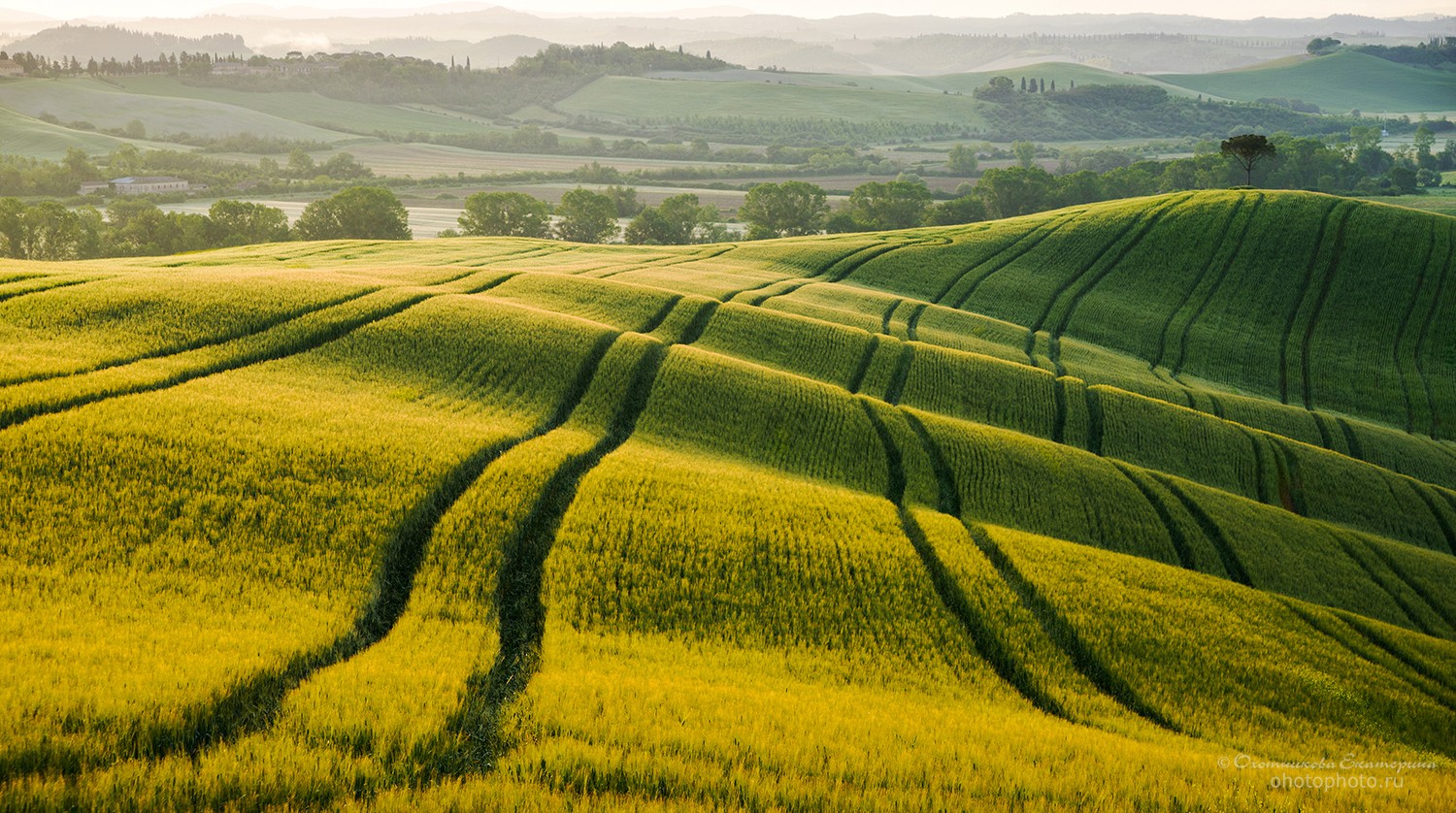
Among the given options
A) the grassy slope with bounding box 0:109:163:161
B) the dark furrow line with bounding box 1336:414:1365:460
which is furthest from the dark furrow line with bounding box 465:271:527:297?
the grassy slope with bounding box 0:109:163:161

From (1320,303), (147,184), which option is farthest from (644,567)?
(147,184)

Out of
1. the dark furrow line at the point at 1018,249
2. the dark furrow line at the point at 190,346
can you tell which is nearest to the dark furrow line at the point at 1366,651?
the dark furrow line at the point at 190,346

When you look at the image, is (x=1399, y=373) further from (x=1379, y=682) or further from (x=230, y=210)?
(x=230, y=210)

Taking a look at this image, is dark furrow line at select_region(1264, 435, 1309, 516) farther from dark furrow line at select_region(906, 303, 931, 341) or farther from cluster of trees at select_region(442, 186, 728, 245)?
cluster of trees at select_region(442, 186, 728, 245)

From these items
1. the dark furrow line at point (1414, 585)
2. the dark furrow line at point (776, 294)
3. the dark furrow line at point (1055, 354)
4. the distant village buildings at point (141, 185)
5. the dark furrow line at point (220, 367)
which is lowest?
the dark furrow line at point (1414, 585)

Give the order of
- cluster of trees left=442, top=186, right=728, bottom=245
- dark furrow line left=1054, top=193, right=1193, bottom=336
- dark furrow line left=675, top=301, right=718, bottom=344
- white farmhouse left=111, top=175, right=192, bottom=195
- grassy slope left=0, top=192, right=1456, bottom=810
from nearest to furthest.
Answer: grassy slope left=0, top=192, right=1456, bottom=810
dark furrow line left=675, top=301, right=718, bottom=344
dark furrow line left=1054, top=193, right=1193, bottom=336
cluster of trees left=442, top=186, right=728, bottom=245
white farmhouse left=111, top=175, right=192, bottom=195

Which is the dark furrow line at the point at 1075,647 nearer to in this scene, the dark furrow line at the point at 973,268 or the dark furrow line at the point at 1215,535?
the dark furrow line at the point at 1215,535

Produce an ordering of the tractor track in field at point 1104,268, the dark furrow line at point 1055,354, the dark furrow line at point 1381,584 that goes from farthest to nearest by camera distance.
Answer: the tractor track in field at point 1104,268 < the dark furrow line at point 1055,354 < the dark furrow line at point 1381,584
